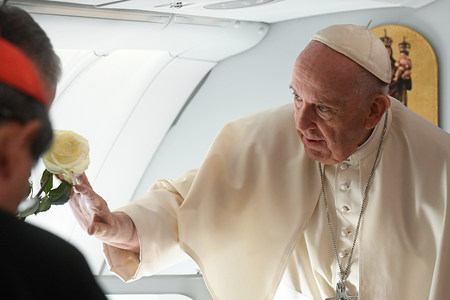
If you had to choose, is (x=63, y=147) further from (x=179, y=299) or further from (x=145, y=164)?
(x=145, y=164)

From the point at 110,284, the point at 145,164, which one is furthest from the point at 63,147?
the point at 145,164

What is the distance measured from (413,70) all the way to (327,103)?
257 centimetres

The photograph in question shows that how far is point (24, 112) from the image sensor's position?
1.02 m

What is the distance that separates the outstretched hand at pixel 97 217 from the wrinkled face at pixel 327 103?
2.63 feet

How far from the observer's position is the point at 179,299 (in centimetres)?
388

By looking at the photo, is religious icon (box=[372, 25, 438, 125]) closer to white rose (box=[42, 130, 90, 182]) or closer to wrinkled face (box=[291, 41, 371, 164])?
wrinkled face (box=[291, 41, 371, 164])

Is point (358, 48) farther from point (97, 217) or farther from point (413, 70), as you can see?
point (413, 70)

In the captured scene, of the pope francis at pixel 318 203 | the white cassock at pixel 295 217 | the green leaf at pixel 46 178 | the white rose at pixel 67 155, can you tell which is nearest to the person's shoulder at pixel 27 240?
the white rose at pixel 67 155

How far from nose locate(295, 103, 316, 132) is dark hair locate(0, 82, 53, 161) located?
6.90 feet

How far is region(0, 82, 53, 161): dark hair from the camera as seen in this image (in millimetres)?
1003

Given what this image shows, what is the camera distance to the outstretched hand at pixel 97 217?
2.78m

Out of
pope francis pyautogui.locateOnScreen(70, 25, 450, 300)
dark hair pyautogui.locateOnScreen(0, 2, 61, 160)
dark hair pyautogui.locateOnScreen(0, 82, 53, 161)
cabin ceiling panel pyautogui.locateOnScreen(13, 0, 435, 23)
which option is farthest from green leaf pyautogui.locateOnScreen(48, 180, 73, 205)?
cabin ceiling panel pyautogui.locateOnScreen(13, 0, 435, 23)

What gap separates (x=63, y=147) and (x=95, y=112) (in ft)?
17.9

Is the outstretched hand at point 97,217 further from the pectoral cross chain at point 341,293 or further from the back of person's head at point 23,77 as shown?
the back of person's head at point 23,77
